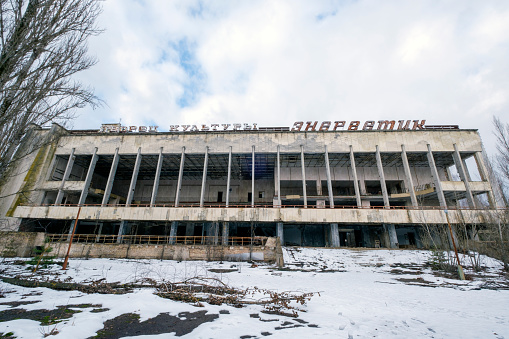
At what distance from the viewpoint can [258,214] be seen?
2695cm

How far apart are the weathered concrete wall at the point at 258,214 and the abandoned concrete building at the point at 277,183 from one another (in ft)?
0.39

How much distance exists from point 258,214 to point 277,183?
6.45 m

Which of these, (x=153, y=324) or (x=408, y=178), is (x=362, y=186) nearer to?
(x=408, y=178)

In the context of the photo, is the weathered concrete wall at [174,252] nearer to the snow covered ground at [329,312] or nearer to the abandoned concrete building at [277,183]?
the abandoned concrete building at [277,183]

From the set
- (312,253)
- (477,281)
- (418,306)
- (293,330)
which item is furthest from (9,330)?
(312,253)

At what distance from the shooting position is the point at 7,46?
601 centimetres

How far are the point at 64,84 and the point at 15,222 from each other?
111 ft

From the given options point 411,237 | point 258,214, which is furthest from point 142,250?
point 411,237

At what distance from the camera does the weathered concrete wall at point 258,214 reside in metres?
26.1

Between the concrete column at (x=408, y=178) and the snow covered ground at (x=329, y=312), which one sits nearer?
the snow covered ground at (x=329, y=312)

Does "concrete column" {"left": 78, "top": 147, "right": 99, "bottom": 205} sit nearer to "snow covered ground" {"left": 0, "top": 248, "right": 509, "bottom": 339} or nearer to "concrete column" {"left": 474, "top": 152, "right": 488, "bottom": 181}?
"snow covered ground" {"left": 0, "top": 248, "right": 509, "bottom": 339}

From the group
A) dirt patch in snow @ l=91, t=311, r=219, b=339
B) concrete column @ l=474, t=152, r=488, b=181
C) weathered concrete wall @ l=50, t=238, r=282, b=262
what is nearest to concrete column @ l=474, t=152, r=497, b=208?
concrete column @ l=474, t=152, r=488, b=181

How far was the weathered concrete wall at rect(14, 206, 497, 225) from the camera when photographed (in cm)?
2608

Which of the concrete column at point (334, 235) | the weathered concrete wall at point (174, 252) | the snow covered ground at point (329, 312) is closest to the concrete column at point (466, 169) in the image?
the concrete column at point (334, 235)
